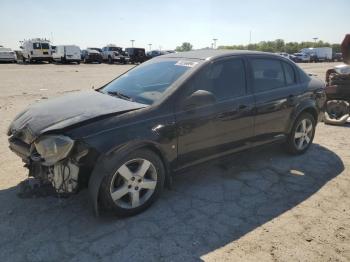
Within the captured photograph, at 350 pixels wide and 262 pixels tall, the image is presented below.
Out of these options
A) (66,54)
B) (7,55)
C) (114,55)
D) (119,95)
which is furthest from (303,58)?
(119,95)

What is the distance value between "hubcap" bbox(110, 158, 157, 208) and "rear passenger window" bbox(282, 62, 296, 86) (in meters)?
2.75

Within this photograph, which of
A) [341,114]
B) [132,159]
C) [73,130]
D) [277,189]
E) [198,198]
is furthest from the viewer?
[341,114]

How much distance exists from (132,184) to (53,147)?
0.86 meters

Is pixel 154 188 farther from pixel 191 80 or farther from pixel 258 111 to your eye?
pixel 258 111

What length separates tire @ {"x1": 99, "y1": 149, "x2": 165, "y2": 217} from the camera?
10.7 ft

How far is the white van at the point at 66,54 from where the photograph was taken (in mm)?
33050

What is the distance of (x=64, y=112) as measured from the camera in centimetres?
351

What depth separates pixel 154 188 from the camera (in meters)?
3.58

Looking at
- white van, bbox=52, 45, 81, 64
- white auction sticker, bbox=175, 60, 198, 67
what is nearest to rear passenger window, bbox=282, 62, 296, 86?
white auction sticker, bbox=175, 60, 198, 67

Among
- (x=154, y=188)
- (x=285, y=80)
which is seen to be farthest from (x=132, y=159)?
(x=285, y=80)

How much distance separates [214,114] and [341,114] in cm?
503

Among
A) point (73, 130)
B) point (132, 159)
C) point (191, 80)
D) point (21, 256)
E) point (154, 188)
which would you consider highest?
point (191, 80)

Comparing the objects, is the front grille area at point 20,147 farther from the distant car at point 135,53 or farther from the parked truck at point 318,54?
the parked truck at point 318,54

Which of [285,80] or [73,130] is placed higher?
[285,80]
